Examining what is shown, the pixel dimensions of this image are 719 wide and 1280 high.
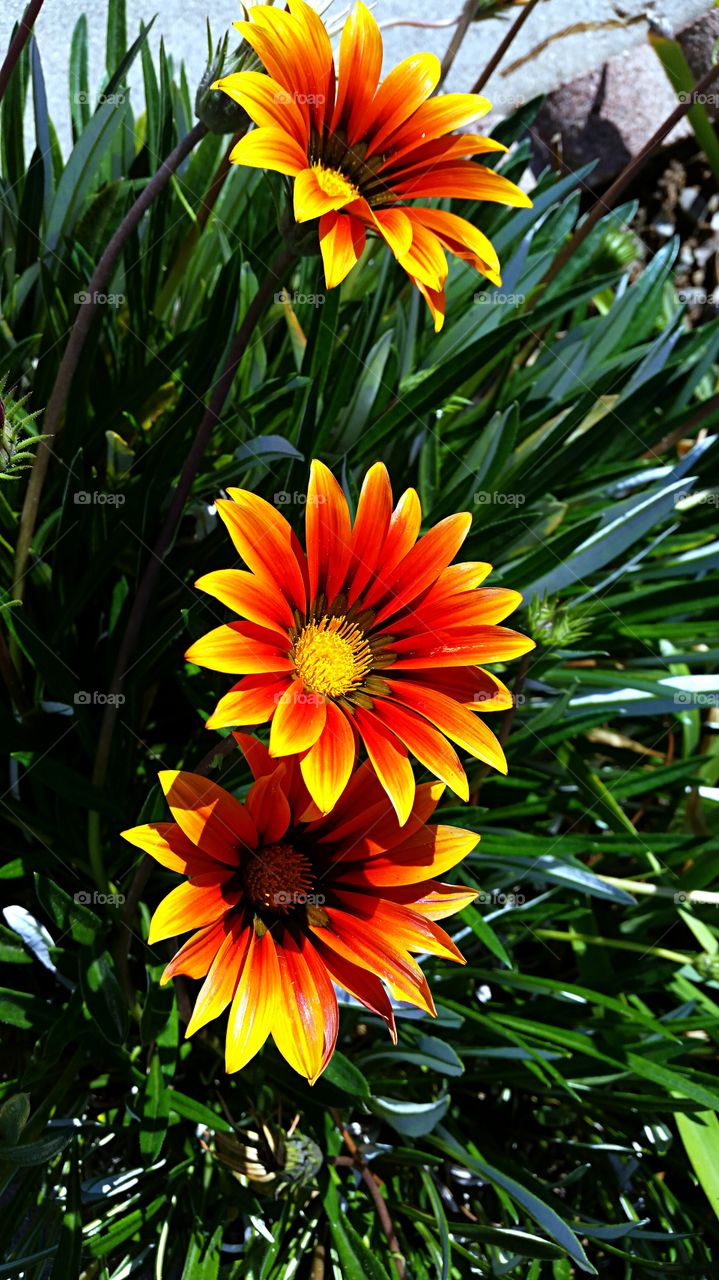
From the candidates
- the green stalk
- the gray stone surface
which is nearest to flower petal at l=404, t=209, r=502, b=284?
the gray stone surface

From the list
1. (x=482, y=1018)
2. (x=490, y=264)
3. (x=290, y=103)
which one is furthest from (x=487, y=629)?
(x=482, y=1018)

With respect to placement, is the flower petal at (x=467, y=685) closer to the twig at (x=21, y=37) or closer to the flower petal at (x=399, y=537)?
the flower petal at (x=399, y=537)

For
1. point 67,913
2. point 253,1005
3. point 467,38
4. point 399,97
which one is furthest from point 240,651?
point 467,38

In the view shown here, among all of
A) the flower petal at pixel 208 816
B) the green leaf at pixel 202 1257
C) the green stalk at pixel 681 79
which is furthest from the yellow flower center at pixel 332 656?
the green stalk at pixel 681 79

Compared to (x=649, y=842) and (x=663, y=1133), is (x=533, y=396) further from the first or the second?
(x=663, y=1133)

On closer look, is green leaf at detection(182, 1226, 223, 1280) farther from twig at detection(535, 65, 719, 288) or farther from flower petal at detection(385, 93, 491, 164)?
twig at detection(535, 65, 719, 288)

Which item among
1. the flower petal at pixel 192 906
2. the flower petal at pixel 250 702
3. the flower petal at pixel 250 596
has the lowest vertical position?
the flower petal at pixel 192 906

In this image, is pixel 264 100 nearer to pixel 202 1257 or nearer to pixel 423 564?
pixel 423 564
